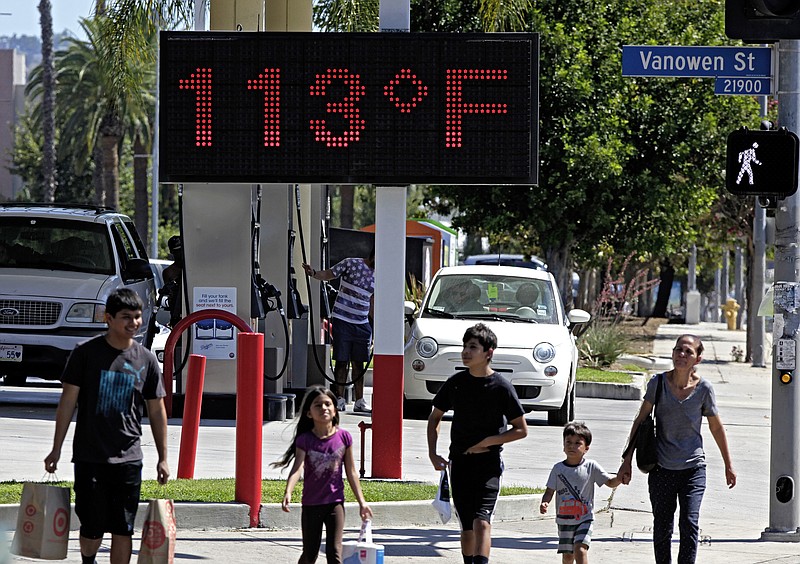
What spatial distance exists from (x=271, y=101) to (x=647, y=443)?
13.6 feet

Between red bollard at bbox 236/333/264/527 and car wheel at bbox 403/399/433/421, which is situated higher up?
red bollard at bbox 236/333/264/527

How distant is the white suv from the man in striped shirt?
234 cm

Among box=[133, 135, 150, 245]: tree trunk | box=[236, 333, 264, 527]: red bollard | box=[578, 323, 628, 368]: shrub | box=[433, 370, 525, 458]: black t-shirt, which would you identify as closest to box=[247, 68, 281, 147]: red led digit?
box=[236, 333, 264, 527]: red bollard

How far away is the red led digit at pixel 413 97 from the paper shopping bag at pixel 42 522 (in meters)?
4.55

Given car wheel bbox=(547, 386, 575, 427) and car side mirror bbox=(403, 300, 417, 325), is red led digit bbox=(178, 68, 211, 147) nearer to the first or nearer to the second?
car side mirror bbox=(403, 300, 417, 325)

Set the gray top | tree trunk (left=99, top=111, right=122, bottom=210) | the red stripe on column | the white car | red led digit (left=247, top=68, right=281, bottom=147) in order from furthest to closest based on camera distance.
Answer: tree trunk (left=99, top=111, right=122, bottom=210) → the white car → the red stripe on column → red led digit (left=247, top=68, right=281, bottom=147) → the gray top

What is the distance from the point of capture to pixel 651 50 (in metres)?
10.6

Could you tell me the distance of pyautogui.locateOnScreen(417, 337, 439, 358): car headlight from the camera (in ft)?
52.2

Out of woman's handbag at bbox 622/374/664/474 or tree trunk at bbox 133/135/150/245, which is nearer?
woman's handbag at bbox 622/374/664/474

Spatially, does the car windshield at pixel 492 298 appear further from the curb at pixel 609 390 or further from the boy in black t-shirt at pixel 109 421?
the boy in black t-shirt at pixel 109 421

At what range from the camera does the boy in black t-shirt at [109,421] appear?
688cm

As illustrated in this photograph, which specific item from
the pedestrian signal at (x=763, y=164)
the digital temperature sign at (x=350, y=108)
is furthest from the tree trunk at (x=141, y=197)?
the pedestrian signal at (x=763, y=164)

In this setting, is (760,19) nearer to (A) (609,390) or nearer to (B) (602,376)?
(A) (609,390)

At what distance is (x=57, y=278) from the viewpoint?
15922 millimetres
